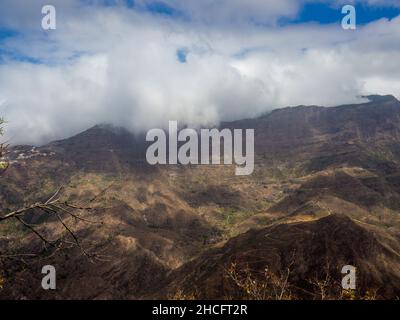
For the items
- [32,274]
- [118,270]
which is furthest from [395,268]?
[32,274]

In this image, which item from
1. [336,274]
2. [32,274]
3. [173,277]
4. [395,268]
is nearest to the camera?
[336,274]

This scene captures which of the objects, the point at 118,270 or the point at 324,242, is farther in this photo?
the point at 118,270
